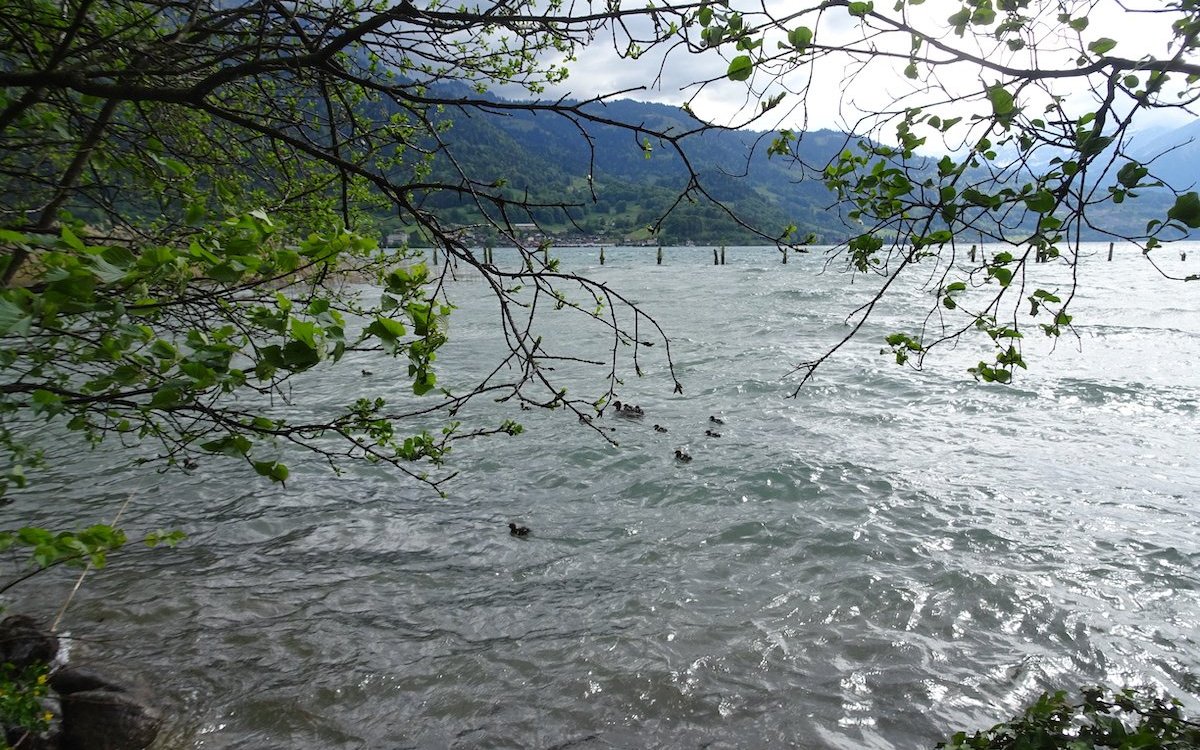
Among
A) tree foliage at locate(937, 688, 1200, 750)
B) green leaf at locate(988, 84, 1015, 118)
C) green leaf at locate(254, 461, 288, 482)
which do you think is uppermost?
green leaf at locate(988, 84, 1015, 118)

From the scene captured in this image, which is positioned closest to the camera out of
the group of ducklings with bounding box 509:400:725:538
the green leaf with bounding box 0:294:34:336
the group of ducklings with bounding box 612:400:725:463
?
the green leaf with bounding box 0:294:34:336

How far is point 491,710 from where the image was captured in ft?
18.7

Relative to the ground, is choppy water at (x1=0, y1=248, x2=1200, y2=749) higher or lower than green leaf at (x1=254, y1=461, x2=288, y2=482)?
lower

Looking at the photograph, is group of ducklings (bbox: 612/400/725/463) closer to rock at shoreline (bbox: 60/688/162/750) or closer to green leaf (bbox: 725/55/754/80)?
rock at shoreline (bbox: 60/688/162/750)

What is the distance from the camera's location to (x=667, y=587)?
7.83 meters

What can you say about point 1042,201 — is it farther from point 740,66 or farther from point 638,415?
point 638,415

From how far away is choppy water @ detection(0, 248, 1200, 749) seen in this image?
5730 mm

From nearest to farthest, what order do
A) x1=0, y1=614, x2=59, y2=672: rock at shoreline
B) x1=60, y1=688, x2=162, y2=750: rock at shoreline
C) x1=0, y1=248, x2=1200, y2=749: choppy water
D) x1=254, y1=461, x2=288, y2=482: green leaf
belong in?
x1=254, y1=461, x2=288, y2=482: green leaf, x1=60, y1=688, x2=162, y2=750: rock at shoreline, x1=0, y1=614, x2=59, y2=672: rock at shoreline, x1=0, y1=248, x2=1200, y2=749: choppy water

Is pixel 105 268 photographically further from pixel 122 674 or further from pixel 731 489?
pixel 731 489

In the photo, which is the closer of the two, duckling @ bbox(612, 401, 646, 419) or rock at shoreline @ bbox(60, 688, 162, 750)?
rock at shoreline @ bbox(60, 688, 162, 750)

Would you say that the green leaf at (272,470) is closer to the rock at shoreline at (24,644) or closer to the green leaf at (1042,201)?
the green leaf at (1042,201)

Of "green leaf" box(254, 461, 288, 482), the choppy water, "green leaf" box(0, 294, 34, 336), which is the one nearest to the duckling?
the choppy water

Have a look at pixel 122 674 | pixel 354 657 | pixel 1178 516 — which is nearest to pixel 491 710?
pixel 354 657

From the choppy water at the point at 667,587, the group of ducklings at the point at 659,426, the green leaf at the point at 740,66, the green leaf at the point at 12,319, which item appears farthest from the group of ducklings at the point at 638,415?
the green leaf at the point at 12,319
